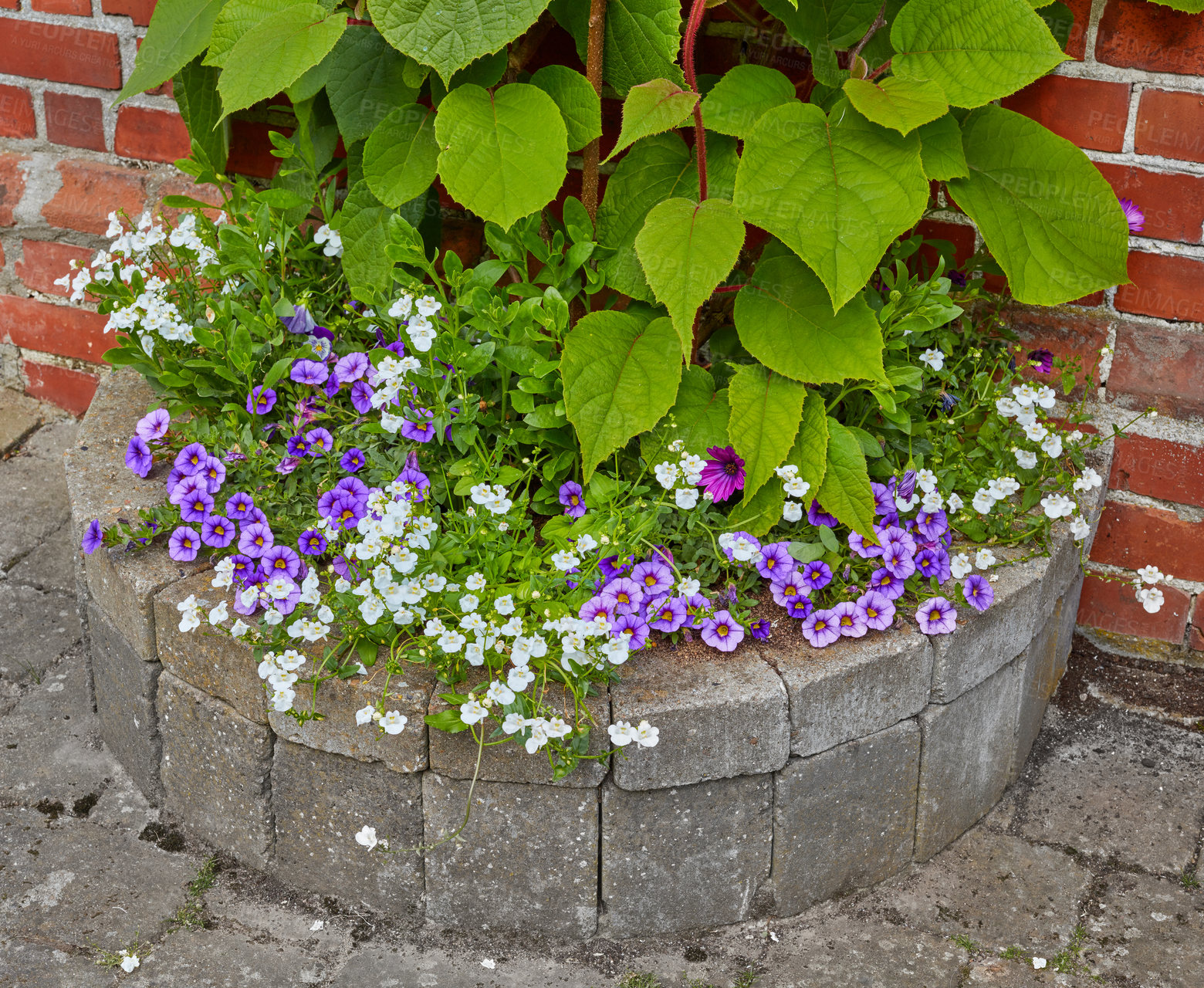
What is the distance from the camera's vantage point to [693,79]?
168 centimetres

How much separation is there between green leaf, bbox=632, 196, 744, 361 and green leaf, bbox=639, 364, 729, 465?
23 centimetres

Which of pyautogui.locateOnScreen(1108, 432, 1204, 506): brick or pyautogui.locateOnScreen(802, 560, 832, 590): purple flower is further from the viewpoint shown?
pyautogui.locateOnScreen(1108, 432, 1204, 506): brick

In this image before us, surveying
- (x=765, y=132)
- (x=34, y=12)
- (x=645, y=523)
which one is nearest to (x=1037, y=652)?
(x=645, y=523)

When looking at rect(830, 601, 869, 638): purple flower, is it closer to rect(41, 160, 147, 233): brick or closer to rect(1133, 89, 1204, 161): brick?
rect(1133, 89, 1204, 161): brick

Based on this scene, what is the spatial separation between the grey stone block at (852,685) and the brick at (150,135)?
1733 mm

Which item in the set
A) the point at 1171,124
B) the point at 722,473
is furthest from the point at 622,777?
the point at 1171,124

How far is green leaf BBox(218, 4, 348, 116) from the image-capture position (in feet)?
5.57

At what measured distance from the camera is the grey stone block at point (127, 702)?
5.98 ft

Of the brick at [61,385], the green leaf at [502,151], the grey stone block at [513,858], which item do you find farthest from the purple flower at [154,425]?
the brick at [61,385]

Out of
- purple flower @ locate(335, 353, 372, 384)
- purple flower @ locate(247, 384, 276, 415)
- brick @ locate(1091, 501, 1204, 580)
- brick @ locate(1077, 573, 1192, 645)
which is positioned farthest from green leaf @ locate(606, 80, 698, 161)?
brick @ locate(1077, 573, 1192, 645)

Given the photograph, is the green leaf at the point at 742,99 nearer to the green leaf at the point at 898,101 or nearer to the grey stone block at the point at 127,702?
the green leaf at the point at 898,101

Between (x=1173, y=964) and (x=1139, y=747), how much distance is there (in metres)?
0.49

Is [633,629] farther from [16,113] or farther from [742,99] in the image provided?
[16,113]

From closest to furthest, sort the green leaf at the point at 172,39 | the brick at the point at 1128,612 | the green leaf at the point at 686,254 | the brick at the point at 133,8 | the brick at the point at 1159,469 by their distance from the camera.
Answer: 1. the green leaf at the point at 686,254
2. the green leaf at the point at 172,39
3. the brick at the point at 1159,469
4. the brick at the point at 1128,612
5. the brick at the point at 133,8
